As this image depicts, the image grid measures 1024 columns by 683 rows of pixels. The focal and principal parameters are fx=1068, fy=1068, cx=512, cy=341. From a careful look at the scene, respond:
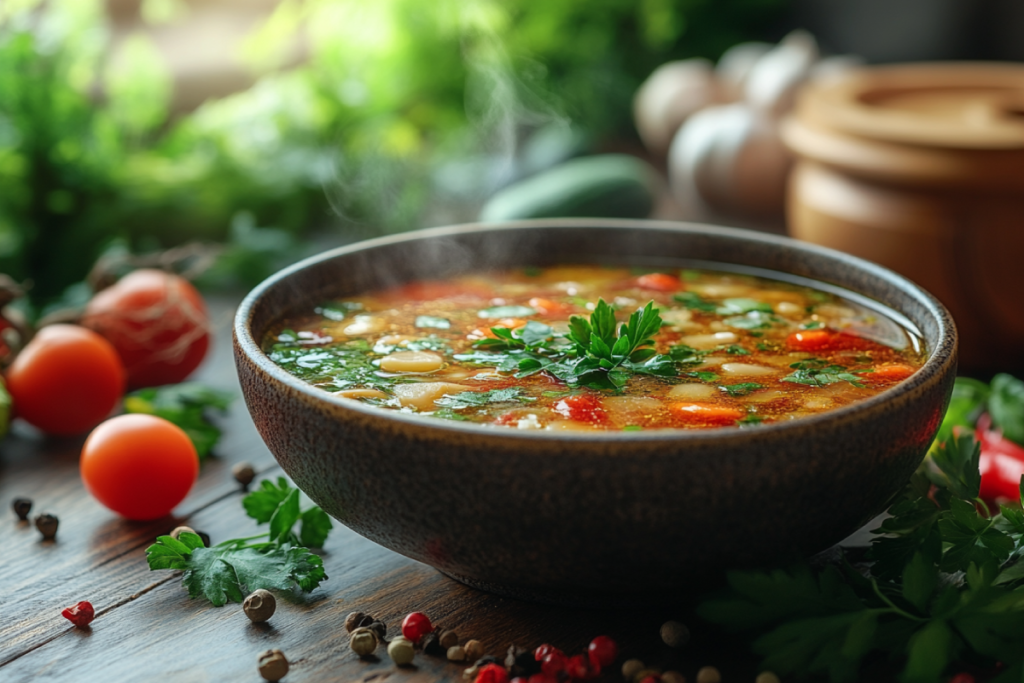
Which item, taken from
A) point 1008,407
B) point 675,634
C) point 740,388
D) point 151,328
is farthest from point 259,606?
point 1008,407

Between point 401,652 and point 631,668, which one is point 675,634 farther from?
point 401,652

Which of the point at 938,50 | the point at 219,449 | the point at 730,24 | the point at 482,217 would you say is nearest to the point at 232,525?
the point at 219,449

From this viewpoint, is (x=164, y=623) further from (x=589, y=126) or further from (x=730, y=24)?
(x=730, y=24)

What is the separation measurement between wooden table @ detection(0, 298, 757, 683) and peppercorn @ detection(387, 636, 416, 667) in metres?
0.01

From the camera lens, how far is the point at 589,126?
14.5 ft

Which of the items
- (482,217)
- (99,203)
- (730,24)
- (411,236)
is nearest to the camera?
(411,236)

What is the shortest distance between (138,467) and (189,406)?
0.47 metres

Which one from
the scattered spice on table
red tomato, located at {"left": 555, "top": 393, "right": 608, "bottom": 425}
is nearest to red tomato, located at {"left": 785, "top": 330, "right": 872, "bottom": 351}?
red tomato, located at {"left": 555, "top": 393, "right": 608, "bottom": 425}

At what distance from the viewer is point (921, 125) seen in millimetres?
2410

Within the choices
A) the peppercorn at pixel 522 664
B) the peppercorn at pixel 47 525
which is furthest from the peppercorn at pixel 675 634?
the peppercorn at pixel 47 525

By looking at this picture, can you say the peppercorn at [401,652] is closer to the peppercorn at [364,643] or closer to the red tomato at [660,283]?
the peppercorn at [364,643]

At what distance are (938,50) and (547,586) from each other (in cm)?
362

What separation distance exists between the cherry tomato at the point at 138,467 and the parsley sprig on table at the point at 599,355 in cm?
55

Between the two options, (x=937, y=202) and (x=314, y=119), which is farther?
(x=314, y=119)
